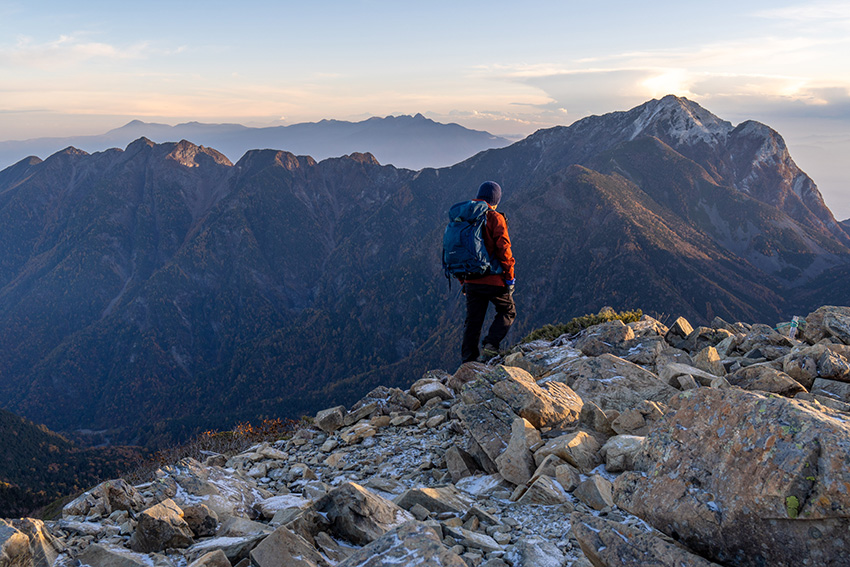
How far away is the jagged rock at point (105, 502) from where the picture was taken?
629 centimetres

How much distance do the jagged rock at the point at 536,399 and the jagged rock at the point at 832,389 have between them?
3328 mm

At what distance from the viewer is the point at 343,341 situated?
17688cm

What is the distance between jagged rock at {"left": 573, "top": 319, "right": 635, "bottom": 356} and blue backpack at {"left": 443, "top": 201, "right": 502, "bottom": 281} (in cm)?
318

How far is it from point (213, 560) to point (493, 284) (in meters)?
6.91

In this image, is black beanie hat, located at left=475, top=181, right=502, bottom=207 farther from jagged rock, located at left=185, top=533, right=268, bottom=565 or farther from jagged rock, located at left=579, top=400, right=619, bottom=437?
jagged rock, located at left=185, top=533, right=268, bottom=565

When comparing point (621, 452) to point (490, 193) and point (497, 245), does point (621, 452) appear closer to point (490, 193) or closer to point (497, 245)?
point (497, 245)

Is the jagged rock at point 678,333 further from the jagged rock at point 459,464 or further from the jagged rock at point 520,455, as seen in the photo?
the jagged rock at point 459,464

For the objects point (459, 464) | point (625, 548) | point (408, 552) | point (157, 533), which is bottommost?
point (459, 464)

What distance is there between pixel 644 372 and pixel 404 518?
17.6 ft

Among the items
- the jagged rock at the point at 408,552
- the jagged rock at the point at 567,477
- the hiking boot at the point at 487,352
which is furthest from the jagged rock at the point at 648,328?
the jagged rock at the point at 408,552

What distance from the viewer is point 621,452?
6.02 meters

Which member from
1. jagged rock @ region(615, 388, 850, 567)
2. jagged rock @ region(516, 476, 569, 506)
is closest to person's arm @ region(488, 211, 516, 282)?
jagged rock @ region(516, 476, 569, 506)

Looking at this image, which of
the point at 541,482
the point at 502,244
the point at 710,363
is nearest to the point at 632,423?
the point at 541,482

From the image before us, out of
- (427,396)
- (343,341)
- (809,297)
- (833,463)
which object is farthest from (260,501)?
(343,341)
